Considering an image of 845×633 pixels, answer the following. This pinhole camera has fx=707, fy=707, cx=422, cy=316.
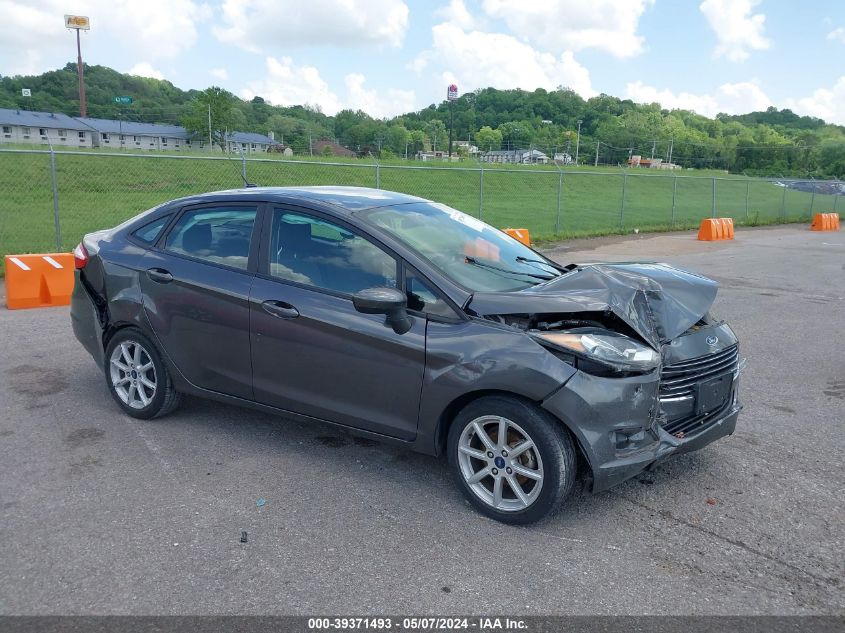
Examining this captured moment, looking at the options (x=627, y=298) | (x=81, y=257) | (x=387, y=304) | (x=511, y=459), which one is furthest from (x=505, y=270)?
(x=81, y=257)

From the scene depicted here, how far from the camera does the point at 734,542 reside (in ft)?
10.9

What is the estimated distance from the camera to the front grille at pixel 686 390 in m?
3.54

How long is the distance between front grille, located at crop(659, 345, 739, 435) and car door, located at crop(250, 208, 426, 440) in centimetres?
Answer: 124

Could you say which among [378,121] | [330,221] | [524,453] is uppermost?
[378,121]

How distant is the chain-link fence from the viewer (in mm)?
17969

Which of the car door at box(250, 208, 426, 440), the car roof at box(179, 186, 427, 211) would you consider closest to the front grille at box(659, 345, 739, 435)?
the car door at box(250, 208, 426, 440)

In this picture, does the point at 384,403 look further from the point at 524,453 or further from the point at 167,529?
the point at 167,529

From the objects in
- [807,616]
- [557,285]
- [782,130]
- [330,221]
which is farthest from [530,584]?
[782,130]

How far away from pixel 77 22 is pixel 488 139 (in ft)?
144

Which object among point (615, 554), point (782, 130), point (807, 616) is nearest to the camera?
point (807, 616)

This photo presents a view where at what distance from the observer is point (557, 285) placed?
3.83 m

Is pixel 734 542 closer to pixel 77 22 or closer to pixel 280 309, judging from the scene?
pixel 280 309

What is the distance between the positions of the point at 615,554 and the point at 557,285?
4.60 ft

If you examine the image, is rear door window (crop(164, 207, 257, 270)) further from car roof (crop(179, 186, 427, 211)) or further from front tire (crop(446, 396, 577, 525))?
front tire (crop(446, 396, 577, 525))
